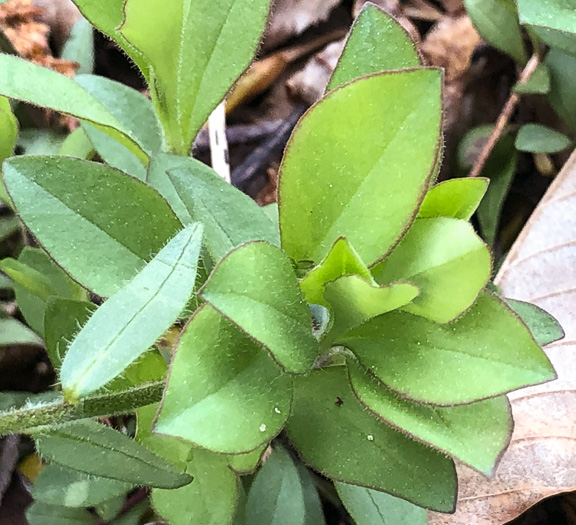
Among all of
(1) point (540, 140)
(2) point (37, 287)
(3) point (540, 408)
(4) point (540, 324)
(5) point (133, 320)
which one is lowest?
(3) point (540, 408)

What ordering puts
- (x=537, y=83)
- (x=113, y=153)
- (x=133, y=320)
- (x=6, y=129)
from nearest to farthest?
(x=133, y=320) < (x=6, y=129) < (x=113, y=153) < (x=537, y=83)

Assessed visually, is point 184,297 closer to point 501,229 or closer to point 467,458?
point 467,458

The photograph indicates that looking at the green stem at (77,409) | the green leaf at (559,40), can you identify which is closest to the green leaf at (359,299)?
the green stem at (77,409)

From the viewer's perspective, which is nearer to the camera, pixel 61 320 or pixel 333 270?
pixel 333 270

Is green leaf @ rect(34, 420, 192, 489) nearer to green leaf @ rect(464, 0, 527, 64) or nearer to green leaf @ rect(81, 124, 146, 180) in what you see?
green leaf @ rect(81, 124, 146, 180)

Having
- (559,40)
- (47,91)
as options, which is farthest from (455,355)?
(559,40)

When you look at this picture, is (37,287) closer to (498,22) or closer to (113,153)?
(113,153)
